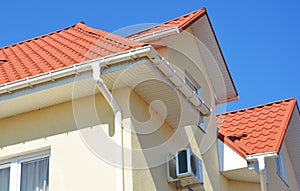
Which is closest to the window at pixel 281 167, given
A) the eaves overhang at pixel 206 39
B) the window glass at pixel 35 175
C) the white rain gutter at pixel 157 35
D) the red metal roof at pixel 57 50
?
the eaves overhang at pixel 206 39

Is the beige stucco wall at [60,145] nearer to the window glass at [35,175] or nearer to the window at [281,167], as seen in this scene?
the window glass at [35,175]

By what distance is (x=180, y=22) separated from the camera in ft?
43.4

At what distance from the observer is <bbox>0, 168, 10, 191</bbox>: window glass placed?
33.2ft

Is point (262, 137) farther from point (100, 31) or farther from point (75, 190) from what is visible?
point (75, 190)

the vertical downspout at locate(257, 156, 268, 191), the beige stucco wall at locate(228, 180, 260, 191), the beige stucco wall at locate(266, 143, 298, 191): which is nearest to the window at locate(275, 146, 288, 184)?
the beige stucco wall at locate(266, 143, 298, 191)

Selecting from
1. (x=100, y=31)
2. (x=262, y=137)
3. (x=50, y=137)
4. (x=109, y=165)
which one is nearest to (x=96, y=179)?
(x=109, y=165)

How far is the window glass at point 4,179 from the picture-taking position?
1012 cm

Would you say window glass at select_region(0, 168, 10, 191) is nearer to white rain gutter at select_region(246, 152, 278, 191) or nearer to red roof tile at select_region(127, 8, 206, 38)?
red roof tile at select_region(127, 8, 206, 38)

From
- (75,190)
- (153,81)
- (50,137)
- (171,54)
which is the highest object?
(171,54)

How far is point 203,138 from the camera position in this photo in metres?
13.4

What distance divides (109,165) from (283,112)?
24.4 ft

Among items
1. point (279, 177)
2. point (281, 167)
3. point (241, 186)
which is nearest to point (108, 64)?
point (241, 186)

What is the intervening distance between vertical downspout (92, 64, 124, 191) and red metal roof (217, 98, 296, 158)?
4.61 metres

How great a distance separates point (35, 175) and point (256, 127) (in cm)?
661
